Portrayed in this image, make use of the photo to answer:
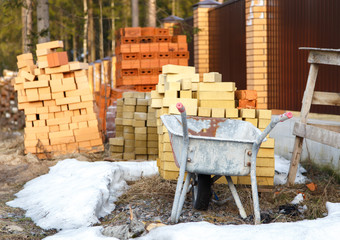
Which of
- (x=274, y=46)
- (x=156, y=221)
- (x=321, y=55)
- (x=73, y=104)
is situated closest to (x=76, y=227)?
(x=156, y=221)

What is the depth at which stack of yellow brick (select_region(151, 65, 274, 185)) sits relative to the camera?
21.7 feet

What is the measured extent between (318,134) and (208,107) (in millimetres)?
1366

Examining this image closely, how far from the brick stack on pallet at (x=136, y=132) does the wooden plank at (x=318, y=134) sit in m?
2.87

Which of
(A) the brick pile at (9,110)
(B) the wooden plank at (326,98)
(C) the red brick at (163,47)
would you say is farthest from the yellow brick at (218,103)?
(A) the brick pile at (9,110)

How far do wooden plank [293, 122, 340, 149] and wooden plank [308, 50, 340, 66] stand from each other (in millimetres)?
812

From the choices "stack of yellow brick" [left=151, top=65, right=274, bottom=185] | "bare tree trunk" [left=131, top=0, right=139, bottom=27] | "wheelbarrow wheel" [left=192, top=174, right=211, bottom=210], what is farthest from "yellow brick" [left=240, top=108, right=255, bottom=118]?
"bare tree trunk" [left=131, top=0, right=139, bottom=27]

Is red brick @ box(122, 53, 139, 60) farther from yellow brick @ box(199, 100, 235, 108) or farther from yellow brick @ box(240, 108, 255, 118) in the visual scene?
yellow brick @ box(240, 108, 255, 118)

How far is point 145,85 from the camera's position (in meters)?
12.8

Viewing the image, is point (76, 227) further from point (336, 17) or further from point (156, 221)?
point (336, 17)

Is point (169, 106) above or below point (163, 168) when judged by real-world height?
above

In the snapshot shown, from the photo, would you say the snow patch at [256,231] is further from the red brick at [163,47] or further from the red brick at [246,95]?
the red brick at [163,47]

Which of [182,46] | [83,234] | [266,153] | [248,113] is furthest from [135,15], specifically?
[83,234]

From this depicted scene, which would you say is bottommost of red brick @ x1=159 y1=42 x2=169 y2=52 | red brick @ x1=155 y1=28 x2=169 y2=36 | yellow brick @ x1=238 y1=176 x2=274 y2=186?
yellow brick @ x1=238 y1=176 x2=274 y2=186

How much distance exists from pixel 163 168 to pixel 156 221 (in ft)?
5.51
